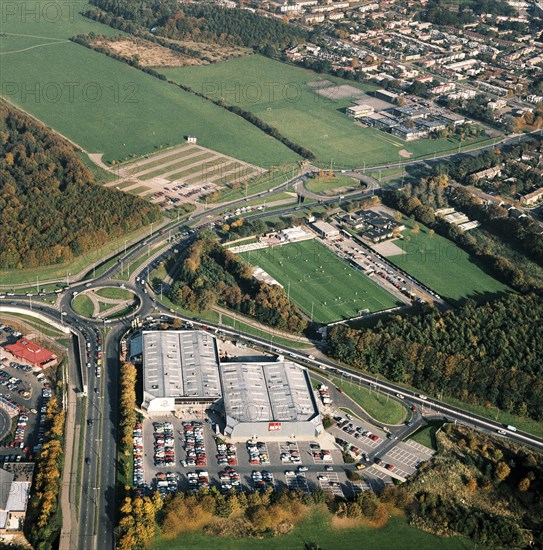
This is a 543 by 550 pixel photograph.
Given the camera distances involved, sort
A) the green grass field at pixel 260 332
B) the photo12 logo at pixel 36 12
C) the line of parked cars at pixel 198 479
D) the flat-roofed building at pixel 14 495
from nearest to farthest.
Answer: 1. the flat-roofed building at pixel 14 495
2. the line of parked cars at pixel 198 479
3. the green grass field at pixel 260 332
4. the photo12 logo at pixel 36 12

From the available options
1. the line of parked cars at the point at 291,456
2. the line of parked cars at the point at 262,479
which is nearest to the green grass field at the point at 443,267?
the line of parked cars at the point at 291,456

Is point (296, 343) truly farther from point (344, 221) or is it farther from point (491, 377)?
point (344, 221)

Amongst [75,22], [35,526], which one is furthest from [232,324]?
[75,22]

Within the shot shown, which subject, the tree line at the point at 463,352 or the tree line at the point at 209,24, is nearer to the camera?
the tree line at the point at 463,352

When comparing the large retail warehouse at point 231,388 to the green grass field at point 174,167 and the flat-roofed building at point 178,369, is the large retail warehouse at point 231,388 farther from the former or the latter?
Answer: the green grass field at point 174,167

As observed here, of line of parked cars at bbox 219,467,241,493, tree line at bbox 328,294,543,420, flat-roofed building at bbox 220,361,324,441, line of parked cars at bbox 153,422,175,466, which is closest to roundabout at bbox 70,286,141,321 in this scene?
flat-roofed building at bbox 220,361,324,441

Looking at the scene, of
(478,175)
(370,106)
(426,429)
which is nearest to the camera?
(426,429)

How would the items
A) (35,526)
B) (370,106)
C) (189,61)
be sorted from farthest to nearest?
(189,61)
(370,106)
(35,526)
